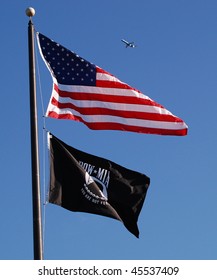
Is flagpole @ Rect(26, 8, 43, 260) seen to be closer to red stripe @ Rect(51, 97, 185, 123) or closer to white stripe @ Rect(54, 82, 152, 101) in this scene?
white stripe @ Rect(54, 82, 152, 101)

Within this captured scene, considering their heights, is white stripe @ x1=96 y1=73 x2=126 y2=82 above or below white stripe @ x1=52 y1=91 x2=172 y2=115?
above

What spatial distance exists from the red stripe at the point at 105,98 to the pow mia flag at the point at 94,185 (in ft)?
4.64

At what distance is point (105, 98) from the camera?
88.1 ft

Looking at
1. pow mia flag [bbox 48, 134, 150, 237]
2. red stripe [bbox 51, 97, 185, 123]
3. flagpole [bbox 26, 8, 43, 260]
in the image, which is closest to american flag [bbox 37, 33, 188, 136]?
red stripe [bbox 51, 97, 185, 123]

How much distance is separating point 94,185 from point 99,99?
2348 mm

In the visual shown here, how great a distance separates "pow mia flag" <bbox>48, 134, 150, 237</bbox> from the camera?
25188mm

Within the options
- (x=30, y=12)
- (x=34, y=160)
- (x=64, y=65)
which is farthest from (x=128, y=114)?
(x=34, y=160)

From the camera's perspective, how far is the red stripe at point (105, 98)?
87.1ft

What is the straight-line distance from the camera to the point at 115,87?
27000 mm

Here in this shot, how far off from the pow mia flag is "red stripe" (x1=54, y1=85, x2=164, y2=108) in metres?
1.42

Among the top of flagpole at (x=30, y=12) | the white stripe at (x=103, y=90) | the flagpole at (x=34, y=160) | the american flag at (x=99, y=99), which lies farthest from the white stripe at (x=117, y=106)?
the top of flagpole at (x=30, y=12)

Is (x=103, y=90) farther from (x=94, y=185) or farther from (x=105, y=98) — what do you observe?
(x=94, y=185)

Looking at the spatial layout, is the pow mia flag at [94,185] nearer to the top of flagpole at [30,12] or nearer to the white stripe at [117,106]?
the white stripe at [117,106]
